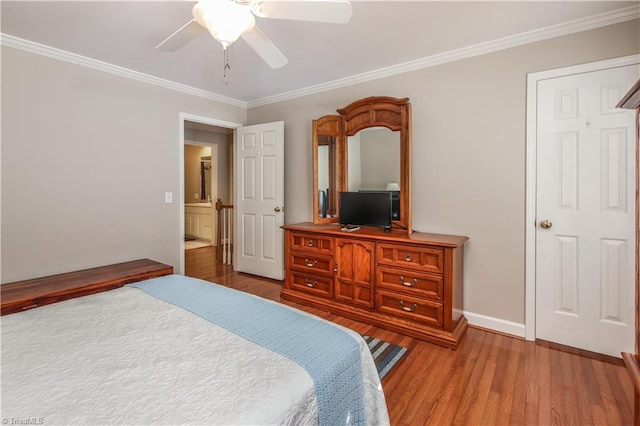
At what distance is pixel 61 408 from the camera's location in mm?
840

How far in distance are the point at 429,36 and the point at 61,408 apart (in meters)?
2.97

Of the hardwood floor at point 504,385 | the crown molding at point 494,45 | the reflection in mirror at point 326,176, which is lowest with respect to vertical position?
the hardwood floor at point 504,385

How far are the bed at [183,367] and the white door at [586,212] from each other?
1.96m

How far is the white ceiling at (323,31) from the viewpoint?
2.05 meters

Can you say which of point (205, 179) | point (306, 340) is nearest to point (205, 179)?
point (205, 179)

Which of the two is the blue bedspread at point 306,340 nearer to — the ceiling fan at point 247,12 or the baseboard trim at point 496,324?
the ceiling fan at point 247,12

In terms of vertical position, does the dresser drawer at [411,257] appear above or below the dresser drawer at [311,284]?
above

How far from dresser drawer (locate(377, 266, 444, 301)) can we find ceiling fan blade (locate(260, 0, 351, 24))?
192 centimetres

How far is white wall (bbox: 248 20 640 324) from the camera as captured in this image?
2.40 meters

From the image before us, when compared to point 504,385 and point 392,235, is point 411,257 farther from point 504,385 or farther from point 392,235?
point 504,385

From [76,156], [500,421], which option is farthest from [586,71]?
[76,156]

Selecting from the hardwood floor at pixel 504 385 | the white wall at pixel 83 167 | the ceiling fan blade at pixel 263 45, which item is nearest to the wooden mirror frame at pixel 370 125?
the hardwood floor at pixel 504 385

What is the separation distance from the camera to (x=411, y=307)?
258cm

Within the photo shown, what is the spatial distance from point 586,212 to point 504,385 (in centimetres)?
140
